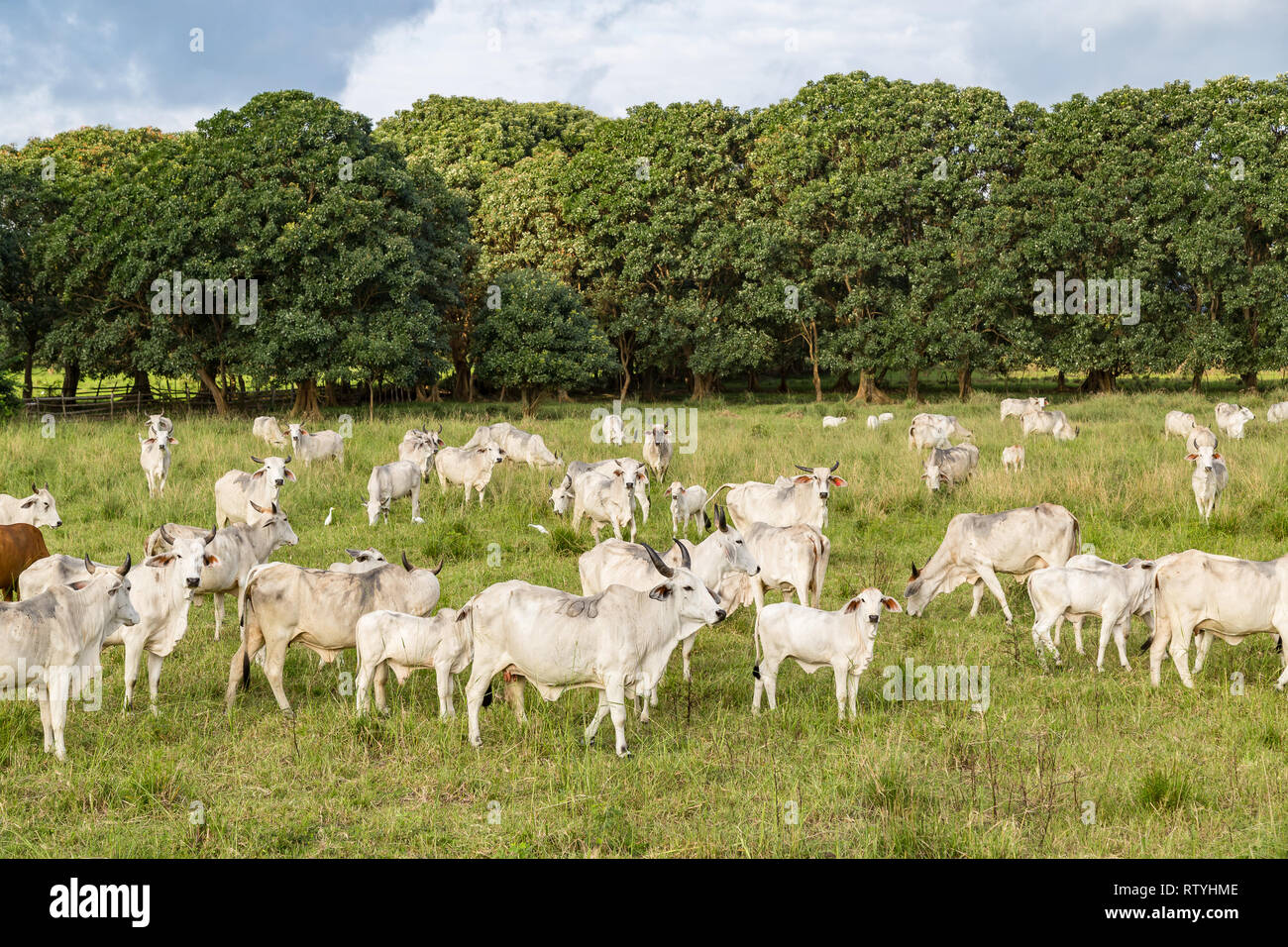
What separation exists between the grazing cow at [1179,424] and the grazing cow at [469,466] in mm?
16820

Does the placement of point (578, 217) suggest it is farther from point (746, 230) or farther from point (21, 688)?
point (21, 688)

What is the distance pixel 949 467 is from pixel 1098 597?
9.18 m

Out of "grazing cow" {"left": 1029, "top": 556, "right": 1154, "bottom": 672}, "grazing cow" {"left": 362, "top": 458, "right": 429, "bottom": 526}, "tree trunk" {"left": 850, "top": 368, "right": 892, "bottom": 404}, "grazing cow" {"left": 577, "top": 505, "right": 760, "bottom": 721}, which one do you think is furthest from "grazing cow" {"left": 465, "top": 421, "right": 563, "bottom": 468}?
"tree trunk" {"left": 850, "top": 368, "right": 892, "bottom": 404}

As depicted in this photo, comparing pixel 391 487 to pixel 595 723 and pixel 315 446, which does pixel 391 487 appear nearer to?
pixel 315 446

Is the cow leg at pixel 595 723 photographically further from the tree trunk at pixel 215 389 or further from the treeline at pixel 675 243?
the tree trunk at pixel 215 389

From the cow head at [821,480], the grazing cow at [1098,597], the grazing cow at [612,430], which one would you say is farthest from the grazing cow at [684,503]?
the grazing cow at [612,430]

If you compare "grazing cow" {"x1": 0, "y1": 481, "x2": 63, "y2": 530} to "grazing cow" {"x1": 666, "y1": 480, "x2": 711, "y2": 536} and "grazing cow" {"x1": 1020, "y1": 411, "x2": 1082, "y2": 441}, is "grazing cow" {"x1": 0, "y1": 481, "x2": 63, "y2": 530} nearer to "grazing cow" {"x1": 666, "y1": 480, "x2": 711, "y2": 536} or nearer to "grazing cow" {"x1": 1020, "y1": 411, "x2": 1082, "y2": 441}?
"grazing cow" {"x1": 666, "y1": 480, "x2": 711, "y2": 536}

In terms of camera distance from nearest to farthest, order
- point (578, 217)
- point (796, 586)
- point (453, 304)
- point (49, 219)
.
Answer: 1. point (796, 586)
2. point (49, 219)
3. point (453, 304)
4. point (578, 217)

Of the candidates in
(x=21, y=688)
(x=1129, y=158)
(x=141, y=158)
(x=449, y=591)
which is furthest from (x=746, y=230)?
(x=21, y=688)

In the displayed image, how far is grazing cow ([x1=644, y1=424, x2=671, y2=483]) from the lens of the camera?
20.1 m

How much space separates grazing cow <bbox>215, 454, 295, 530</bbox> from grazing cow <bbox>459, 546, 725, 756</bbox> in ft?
27.7

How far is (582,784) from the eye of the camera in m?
6.93

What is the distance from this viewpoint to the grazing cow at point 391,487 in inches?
663

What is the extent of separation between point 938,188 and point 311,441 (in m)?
29.2
